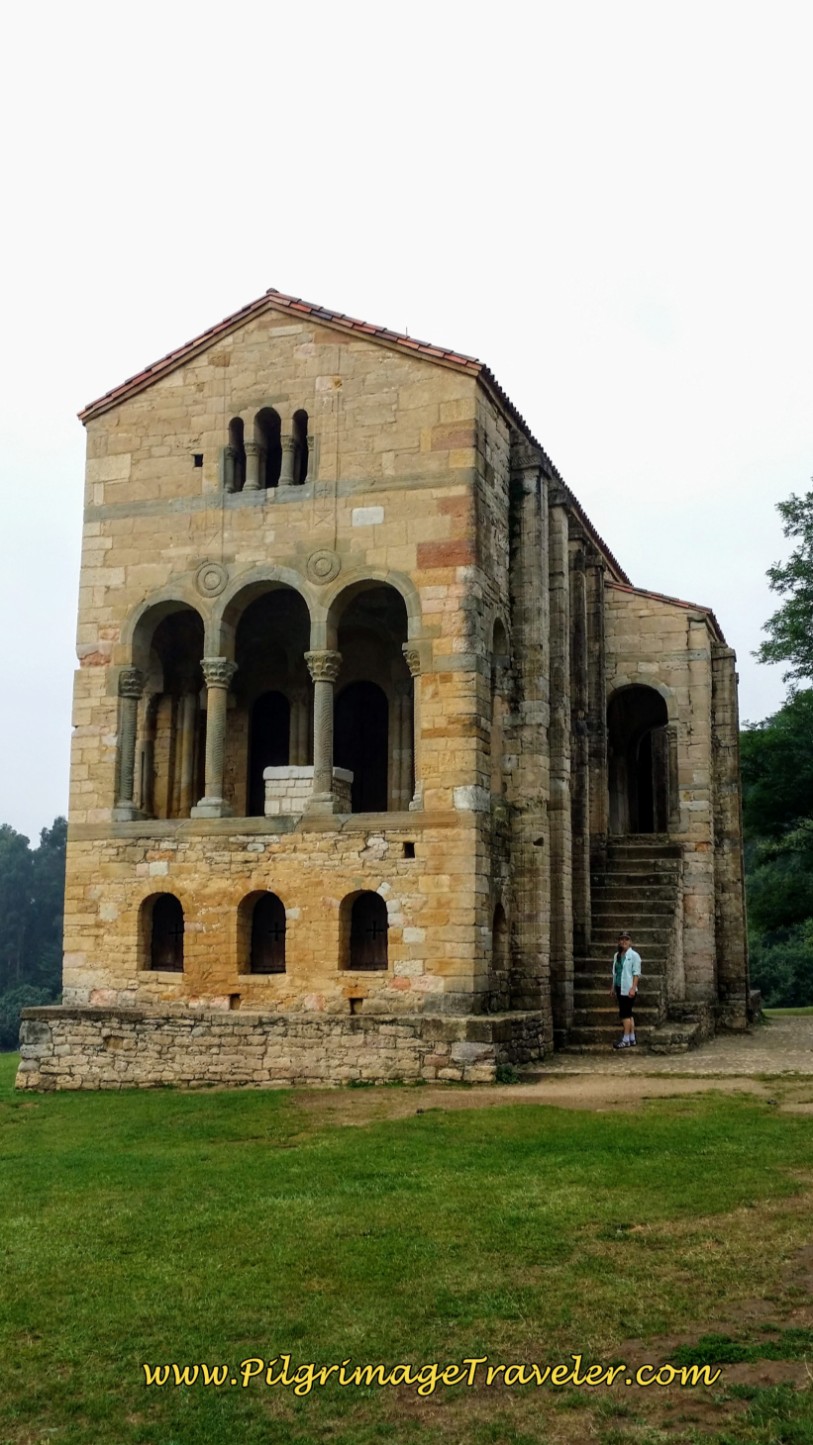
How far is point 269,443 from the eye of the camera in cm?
1962

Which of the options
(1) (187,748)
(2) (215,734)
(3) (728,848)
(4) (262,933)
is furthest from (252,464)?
(3) (728,848)

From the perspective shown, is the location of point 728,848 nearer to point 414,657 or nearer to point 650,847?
point 650,847

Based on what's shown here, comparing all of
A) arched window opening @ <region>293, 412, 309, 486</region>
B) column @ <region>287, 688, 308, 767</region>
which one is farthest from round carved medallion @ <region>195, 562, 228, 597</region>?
column @ <region>287, 688, 308, 767</region>

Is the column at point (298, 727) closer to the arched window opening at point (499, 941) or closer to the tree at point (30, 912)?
the arched window opening at point (499, 941)

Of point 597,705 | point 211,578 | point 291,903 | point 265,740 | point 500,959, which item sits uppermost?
point 211,578

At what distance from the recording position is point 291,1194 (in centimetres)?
1022

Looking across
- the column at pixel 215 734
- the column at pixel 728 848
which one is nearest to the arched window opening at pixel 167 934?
the column at pixel 215 734

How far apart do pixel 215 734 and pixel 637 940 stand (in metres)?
8.20

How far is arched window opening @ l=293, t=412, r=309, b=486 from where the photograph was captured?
757 inches

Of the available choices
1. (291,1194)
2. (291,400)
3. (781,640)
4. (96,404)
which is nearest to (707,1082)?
(291,1194)

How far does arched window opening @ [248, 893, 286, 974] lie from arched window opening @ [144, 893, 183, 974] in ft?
3.80

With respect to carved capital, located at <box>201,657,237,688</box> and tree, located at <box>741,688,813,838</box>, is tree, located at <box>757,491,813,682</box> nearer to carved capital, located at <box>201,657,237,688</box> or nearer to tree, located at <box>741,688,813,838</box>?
tree, located at <box>741,688,813,838</box>

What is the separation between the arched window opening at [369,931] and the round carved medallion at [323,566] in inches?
183

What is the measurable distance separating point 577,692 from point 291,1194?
46.3 feet
